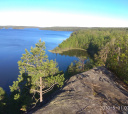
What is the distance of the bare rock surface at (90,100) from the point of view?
4.02m

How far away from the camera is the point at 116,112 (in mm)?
3916

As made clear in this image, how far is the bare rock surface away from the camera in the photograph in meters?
4.02

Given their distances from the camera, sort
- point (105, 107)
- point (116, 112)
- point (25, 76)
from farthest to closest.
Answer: point (25, 76)
point (105, 107)
point (116, 112)

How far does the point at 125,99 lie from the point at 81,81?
8.34 ft

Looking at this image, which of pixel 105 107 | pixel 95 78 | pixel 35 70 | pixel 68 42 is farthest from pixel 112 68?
pixel 68 42

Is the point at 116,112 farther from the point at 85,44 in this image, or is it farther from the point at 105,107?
the point at 85,44

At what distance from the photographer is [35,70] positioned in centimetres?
959

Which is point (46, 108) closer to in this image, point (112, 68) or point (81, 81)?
point (81, 81)

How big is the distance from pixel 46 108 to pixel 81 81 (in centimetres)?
302

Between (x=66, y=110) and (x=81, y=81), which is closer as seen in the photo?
(x=66, y=110)

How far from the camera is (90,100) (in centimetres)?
462

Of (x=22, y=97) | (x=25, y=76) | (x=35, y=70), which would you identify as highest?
(x=35, y=70)

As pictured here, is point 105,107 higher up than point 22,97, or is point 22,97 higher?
point 105,107

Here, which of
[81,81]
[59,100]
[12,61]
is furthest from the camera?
[12,61]
